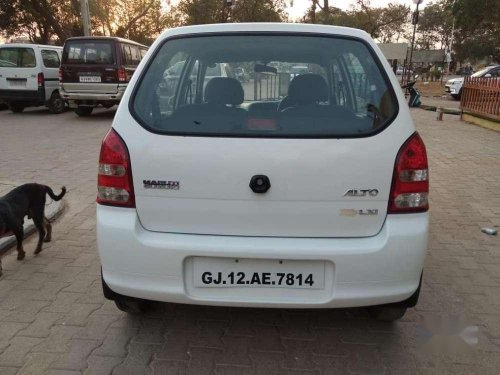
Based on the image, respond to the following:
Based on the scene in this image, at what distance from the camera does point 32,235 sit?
4.32 metres

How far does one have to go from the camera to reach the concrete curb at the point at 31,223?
3.94 meters

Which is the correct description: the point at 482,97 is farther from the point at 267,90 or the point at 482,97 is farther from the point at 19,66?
the point at 19,66

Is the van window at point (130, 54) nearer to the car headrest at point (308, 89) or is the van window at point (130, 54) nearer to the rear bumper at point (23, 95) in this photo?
the rear bumper at point (23, 95)

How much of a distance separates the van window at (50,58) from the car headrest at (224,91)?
12349mm

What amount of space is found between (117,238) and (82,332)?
2.69ft

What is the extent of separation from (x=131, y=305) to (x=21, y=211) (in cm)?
150

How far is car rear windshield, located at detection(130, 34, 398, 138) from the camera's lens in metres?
2.31

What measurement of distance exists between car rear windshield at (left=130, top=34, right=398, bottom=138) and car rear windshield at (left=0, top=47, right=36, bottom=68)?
12010 mm

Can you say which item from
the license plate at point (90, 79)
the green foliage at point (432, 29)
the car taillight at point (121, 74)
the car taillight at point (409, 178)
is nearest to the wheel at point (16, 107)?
the license plate at point (90, 79)

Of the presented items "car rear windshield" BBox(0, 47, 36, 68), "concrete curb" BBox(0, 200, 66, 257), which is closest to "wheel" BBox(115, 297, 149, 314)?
"concrete curb" BBox(0, 200, 66, 257)

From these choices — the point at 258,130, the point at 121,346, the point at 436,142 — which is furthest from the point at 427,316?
the point at 436,142

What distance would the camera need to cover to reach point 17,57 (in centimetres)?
1293

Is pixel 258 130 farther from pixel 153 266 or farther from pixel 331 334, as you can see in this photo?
pixel 331 334

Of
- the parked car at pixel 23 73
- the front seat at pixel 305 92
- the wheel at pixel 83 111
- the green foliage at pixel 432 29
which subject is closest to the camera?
the front seat at pixel 305 92
